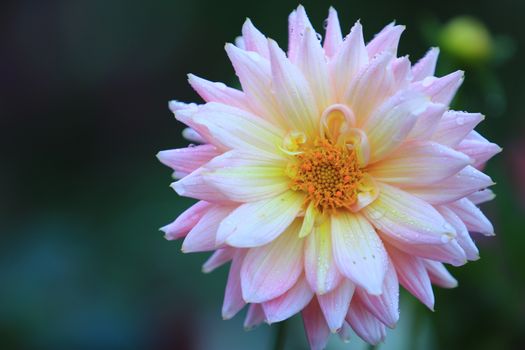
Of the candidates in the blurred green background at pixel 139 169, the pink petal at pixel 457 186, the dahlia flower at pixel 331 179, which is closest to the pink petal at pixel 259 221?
the dahlia flower at pixel 331 179

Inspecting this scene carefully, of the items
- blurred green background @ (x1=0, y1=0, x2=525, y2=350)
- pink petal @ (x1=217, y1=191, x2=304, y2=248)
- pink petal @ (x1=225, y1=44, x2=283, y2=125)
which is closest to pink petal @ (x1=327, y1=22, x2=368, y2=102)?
pink petal @ (x1=225, y1=44, x2=283, y2=125)

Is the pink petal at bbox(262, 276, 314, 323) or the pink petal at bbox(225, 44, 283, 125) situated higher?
the pink petal at bbox(225, 44, 283, 125)

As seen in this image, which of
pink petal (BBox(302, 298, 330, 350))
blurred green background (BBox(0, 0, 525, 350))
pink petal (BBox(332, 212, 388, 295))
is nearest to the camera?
pink petal (BBox(332, 212, 388, 295))

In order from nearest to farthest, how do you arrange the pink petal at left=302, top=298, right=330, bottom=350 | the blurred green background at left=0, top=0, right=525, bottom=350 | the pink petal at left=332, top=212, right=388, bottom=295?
the pink petal at left=332, top=212, right=388, bottom=295, the pink petal at left=302, top=298, right=330, bottom=350, the blurred green background at left=0, top=0, right=525, bottom=350

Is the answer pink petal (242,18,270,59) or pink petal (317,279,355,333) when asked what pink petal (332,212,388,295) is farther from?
pink petal (242,18,270,59)

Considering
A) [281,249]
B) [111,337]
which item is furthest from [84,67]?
[281,249]

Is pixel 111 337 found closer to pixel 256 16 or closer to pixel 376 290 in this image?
pixel 376 290

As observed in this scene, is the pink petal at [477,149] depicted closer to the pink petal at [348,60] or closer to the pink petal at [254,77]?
the pink petal at [348,60]

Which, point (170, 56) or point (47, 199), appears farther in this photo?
point (170, 56)
